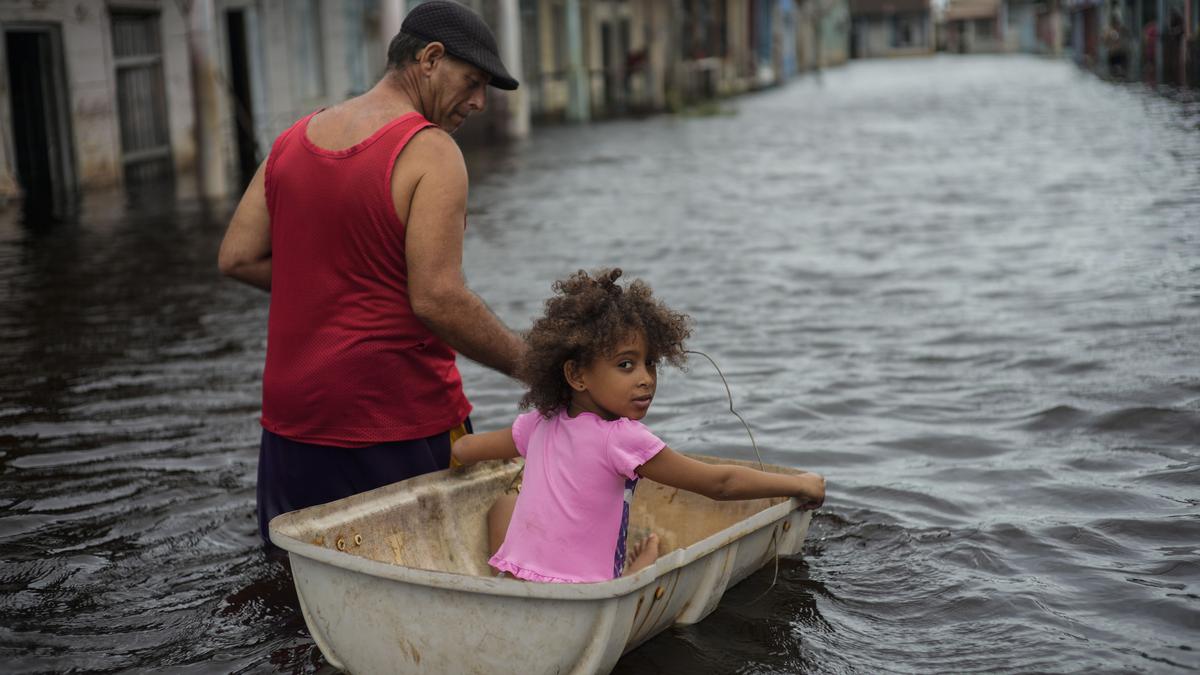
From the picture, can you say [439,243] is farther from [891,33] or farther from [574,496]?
[891,33]

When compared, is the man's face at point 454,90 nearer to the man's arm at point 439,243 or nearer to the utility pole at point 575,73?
the man's arm at point 439,243

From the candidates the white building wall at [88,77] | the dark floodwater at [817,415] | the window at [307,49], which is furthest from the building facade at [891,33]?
the dark floodwater at [817,415]

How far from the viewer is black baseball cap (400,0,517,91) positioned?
354 cm

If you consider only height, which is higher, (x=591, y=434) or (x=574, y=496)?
(x=591, y=434)

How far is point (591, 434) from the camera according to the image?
342cm

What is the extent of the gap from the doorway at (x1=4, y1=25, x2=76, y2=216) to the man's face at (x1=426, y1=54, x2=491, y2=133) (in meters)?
12.5

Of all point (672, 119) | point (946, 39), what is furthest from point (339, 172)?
point (946, 39)

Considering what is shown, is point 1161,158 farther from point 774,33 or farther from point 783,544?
point 774,33

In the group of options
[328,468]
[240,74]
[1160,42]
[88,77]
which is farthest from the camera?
[1160,42]

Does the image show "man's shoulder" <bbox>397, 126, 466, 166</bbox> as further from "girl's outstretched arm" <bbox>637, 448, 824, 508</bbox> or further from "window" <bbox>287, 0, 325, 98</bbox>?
"window" <bbox>287, 0, 325, 98</bbox>

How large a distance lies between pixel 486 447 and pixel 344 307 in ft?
1.64

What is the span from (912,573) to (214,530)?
7.10 feet

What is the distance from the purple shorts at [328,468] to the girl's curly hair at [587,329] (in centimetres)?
44

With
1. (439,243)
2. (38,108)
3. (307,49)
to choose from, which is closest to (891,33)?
(307,49)
